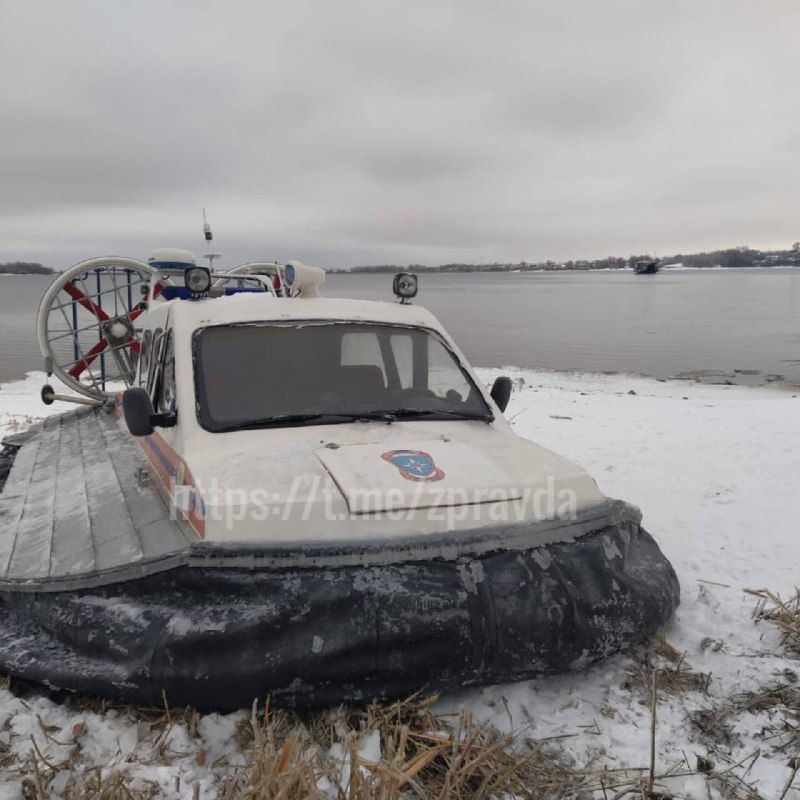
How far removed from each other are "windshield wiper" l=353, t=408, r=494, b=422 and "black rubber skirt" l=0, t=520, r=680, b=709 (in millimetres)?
1061

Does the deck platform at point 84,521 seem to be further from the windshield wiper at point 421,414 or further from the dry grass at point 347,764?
the windshield wiper at point 421,414

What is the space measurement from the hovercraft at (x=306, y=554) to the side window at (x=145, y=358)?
3.66ft

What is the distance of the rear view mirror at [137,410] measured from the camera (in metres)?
3.09

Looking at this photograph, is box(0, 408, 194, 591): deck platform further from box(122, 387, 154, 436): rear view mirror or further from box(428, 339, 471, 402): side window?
box(428, 339, 471, 402): side window

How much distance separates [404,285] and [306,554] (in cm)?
236

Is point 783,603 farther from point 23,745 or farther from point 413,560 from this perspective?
point 23,745

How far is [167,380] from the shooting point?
374cm

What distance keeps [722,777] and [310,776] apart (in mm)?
1468

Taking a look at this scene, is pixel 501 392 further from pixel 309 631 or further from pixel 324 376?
pixel 309 631

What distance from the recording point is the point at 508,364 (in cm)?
2175

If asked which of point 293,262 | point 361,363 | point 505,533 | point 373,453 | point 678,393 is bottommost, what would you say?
point 678,393

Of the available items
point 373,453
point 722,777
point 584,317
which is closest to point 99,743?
point 373,453

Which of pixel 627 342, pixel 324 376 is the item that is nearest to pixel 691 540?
pixel 324 376

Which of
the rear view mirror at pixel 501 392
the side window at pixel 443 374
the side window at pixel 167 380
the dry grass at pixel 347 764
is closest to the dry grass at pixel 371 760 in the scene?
the dry grass at pixel 347 764
